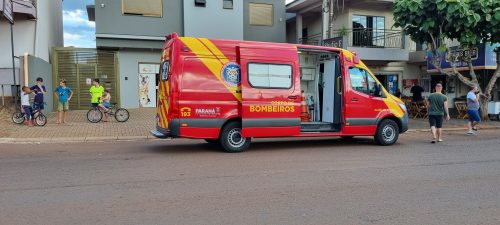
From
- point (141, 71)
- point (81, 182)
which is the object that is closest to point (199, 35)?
point (141, 71)

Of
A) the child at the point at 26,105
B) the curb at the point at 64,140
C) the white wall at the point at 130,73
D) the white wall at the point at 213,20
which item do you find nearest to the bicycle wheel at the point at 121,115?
the child at the point at 26,105

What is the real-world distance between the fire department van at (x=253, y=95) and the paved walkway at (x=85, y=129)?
342 cm

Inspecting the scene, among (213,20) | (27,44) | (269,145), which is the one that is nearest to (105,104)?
(27,44)

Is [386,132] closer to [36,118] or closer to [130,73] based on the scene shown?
[36,118]

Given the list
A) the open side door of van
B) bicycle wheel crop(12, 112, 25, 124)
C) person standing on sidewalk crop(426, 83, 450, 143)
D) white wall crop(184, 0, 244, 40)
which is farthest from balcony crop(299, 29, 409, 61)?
bicycle wheel crop(12, 112, 25, 124)

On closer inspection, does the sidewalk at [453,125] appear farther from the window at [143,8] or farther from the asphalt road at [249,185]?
the window at [143,8]

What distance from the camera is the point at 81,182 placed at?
259 inches

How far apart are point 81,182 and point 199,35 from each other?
16.0m

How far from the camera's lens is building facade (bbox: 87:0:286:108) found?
20.5 m

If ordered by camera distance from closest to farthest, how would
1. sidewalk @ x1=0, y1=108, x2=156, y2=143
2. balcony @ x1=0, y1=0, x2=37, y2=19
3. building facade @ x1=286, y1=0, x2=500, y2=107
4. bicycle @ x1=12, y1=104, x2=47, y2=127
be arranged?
1. sidewalk @ x1=0, y1=108, x2=156, y2=143
2. bicycle @ x1=12, y1=104, x2=47, y2=127
3. balcony @ x1=0, y1=0, x2=37, y2=19
4. building facade @ x1=286, y1=0, x2=500, y2=107

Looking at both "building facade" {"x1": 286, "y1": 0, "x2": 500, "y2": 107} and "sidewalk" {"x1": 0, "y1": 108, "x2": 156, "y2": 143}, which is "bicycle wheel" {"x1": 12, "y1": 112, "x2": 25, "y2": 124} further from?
"building facade" {"x1": 286, "y1": 0, "x2": 500, "y2": 107}

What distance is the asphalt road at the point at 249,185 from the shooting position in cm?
491

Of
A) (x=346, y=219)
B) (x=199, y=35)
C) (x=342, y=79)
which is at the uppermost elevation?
(x=199, y=35)

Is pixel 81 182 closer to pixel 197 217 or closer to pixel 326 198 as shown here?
pixel 197 217
